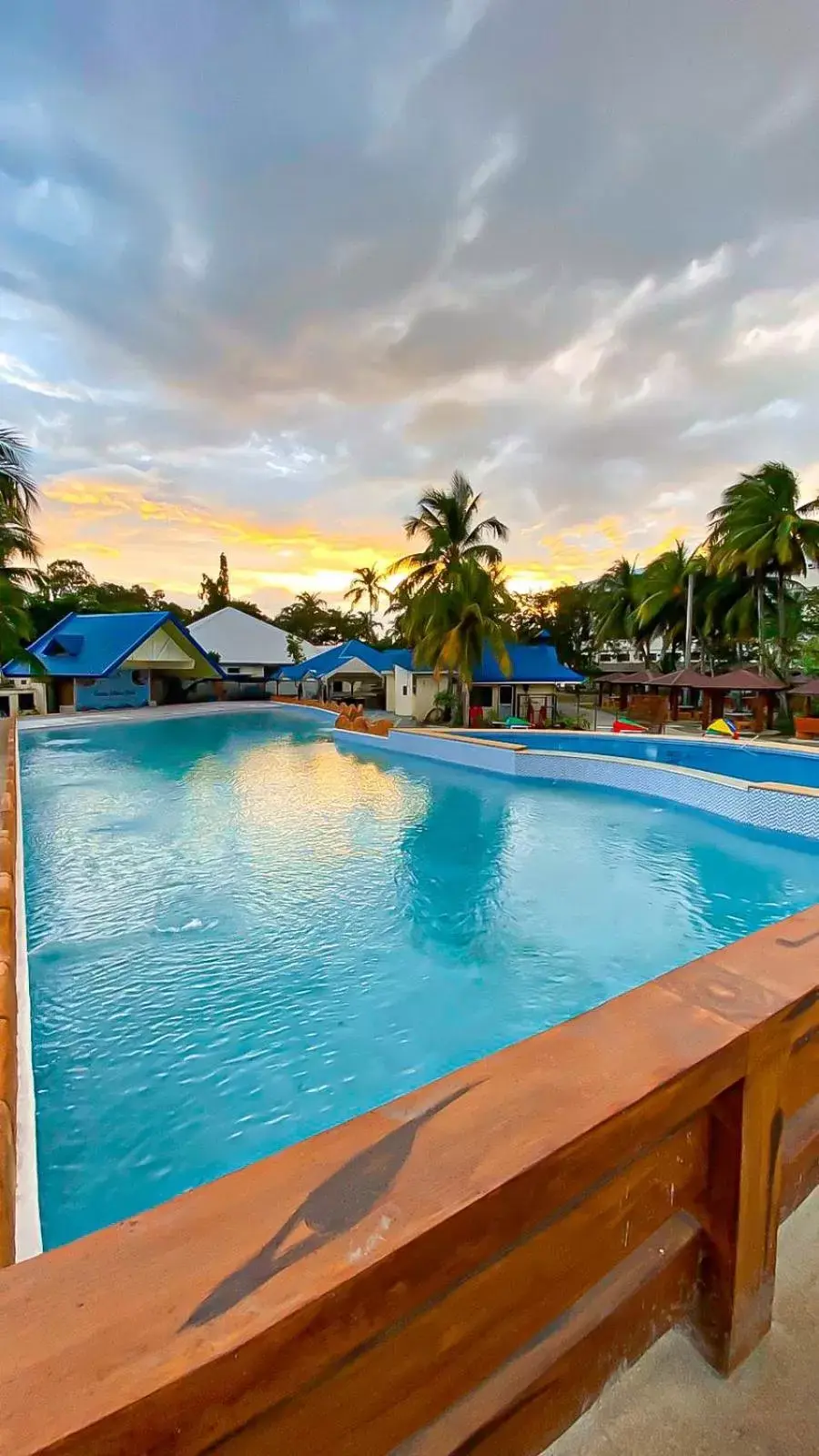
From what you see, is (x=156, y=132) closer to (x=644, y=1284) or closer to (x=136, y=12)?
(x=136, y=12)

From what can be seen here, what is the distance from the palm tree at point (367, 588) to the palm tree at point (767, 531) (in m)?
21.6

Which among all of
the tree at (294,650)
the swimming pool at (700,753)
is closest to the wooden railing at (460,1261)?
the swimming pool at (700,753)

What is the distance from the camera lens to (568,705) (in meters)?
30.6

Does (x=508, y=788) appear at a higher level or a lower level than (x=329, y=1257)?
lower

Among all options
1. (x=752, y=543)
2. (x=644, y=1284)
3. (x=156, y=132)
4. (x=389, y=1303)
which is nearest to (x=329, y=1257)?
(x=389, y=1303)

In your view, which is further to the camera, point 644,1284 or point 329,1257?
point 644,1284

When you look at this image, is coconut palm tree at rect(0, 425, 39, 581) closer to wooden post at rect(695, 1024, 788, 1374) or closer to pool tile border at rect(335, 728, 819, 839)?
pool tile border at rect(335, 728, 819, 839)

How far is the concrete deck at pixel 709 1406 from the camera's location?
3.52 feet

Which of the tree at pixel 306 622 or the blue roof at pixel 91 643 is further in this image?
the tree at pixel 306 622

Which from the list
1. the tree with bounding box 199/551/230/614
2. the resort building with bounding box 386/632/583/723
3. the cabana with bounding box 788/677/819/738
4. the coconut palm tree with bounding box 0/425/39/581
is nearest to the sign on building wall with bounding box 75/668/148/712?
the coconut palm tree with bounding box 0/425/39/581

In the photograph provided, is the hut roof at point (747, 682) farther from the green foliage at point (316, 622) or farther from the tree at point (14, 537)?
the green foliage at point (316, 622)

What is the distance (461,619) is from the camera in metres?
20.5

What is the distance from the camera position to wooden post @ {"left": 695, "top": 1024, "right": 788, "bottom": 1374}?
1.11 m

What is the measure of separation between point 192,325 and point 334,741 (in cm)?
1083
